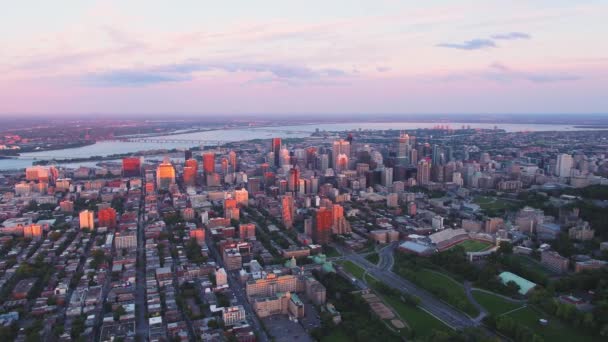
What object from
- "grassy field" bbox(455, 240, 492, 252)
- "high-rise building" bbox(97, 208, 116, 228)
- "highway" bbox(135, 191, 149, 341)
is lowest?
"highway" bbox(135, 191, 149, 341)

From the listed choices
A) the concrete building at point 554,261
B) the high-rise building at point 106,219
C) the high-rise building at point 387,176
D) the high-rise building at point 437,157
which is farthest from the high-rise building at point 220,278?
the high-rise building at point 437,157

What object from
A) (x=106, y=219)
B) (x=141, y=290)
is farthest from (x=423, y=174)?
(x=141, y=290)

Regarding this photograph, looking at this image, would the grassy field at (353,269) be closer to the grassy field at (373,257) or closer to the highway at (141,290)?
the grassy field at (373,257)

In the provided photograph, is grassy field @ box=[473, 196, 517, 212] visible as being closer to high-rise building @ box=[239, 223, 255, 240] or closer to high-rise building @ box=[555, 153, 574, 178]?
high-rise building @ box=[555, 153, 574, 178]

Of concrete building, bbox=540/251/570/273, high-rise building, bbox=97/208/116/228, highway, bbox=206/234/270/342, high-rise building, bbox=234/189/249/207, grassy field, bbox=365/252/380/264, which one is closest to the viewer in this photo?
highway, bbox=206/234/270/342

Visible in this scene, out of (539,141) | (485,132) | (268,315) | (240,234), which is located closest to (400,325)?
(268,315)

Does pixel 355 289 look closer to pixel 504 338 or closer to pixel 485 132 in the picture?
pixel 504 338

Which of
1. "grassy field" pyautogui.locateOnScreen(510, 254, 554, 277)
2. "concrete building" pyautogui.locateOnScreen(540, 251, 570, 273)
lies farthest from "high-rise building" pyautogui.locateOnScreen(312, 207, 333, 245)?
"concrete building" pyautogui.locateOnScreen(540, 251, 570, 273)

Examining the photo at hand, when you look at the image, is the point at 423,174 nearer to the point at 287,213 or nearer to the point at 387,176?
the point at 387,176
